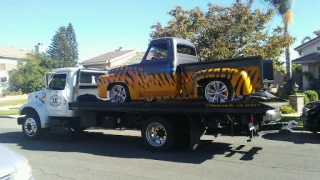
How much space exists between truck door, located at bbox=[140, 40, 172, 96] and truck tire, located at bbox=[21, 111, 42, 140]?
13.1 feet

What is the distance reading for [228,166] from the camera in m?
6.52

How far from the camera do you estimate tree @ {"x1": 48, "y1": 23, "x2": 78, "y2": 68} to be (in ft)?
222

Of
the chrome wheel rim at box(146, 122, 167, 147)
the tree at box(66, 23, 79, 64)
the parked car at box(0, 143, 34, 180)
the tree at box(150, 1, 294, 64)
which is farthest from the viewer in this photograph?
the tree at box(66, 23, 79, 64)

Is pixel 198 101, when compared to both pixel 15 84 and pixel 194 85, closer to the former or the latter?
pixel 194 85

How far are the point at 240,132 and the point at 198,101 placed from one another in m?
1.25

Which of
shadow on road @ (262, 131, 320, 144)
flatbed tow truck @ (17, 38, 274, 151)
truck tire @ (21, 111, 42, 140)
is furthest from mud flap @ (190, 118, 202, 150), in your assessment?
truck tire @ (21, 111, 42, 140)

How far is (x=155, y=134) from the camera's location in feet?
26.6

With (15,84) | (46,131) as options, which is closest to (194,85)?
(46,131)

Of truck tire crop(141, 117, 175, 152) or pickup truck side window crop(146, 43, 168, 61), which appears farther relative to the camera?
pickup truck side window crop(146, 43, 168, 61)

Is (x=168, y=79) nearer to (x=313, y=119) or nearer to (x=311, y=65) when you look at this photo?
(x=313, y=119)

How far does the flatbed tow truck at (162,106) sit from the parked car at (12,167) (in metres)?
Result: 4.09

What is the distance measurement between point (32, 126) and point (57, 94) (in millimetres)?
1443

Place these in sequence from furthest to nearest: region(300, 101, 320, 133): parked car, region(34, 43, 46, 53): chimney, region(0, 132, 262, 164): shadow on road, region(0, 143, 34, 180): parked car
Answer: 1. region(34, 43, 46, 53): chimney
2. region(300, 101, 320, 133): parked car
3. region(0, 132, 262, 164): shadow on road
4. region(0, 143, 34, 180): parked car

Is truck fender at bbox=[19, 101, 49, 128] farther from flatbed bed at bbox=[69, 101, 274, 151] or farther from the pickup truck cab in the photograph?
the pickup truck cab
